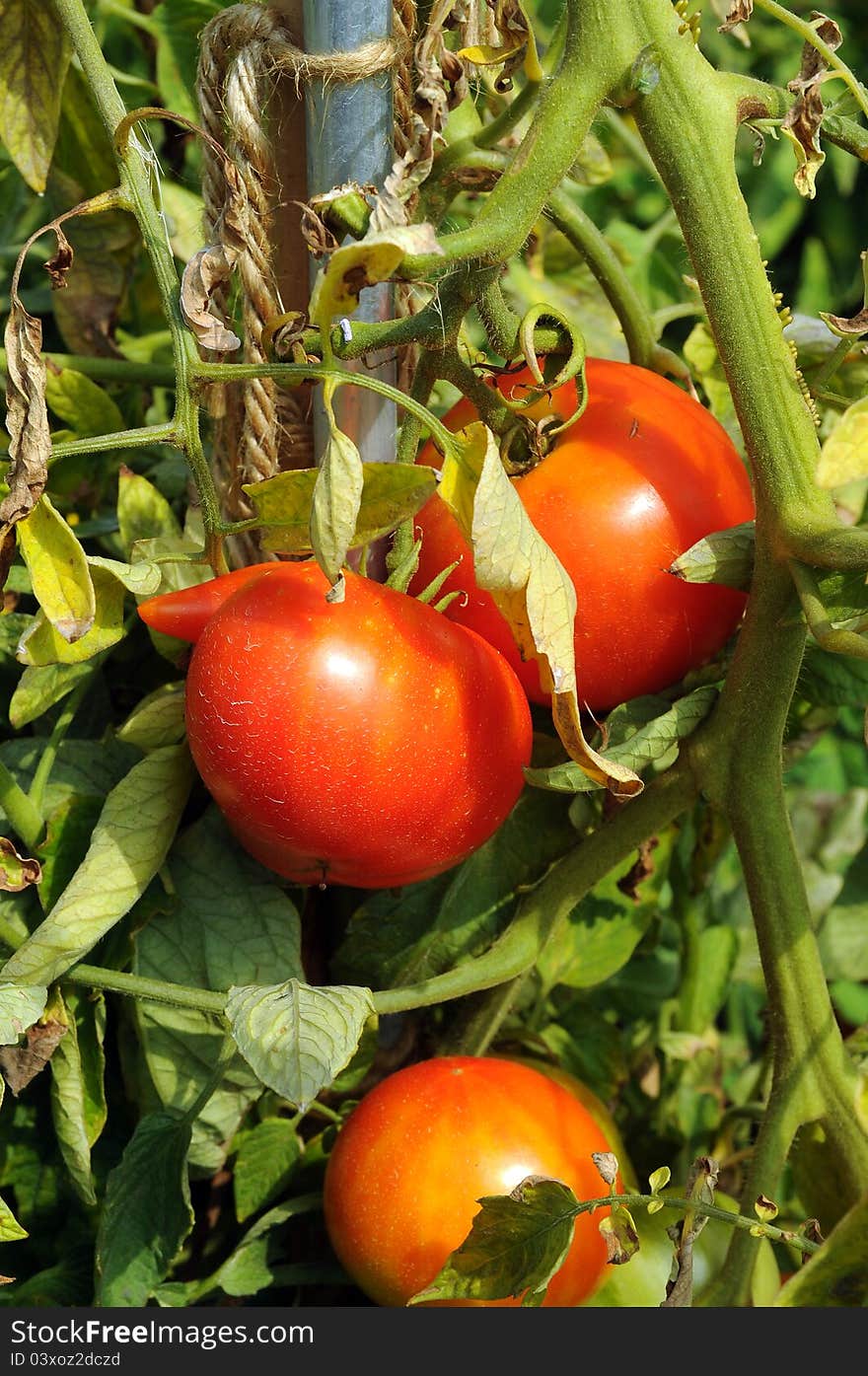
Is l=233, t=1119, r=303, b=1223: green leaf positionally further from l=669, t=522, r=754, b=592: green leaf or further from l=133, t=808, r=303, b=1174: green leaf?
l=669, t=522, r=754, b=592: green leaf

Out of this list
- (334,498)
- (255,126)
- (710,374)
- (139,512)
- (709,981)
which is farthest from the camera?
(709,981)

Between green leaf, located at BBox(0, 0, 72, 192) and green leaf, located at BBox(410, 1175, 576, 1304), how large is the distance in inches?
21.2

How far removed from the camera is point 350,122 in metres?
0.60

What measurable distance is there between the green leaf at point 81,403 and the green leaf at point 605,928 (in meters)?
0.37

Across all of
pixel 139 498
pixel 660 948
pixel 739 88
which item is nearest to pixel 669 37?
pixel 739 88

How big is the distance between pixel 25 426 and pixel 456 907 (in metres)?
0.32

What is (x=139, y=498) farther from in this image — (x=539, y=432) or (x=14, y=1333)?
(x=14, y=1333)

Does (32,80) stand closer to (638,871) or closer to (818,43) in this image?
(818,43)

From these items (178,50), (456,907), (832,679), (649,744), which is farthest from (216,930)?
(178,50)

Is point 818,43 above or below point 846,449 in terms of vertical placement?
above

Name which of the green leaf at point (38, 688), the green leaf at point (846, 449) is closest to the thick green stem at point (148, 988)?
the green leaf at point (38, 688)

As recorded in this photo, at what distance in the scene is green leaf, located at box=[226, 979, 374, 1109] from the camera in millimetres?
487

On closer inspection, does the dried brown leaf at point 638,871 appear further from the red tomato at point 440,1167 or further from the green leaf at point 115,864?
the green leaf at point 115,864

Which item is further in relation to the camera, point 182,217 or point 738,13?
point 182,217
